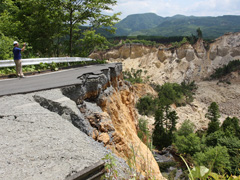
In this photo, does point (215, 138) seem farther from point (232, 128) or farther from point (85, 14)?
point (85, 14)

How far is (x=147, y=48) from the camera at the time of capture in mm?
62062

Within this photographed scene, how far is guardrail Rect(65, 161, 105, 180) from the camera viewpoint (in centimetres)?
186

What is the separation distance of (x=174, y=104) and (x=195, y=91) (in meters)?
11.6

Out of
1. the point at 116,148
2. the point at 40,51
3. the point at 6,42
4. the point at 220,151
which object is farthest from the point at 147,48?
the point at 116,148

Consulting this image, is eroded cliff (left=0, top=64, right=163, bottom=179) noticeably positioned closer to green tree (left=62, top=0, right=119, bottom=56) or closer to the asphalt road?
the asphalt road

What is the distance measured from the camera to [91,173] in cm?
199

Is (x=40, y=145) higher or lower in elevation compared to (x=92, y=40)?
lower

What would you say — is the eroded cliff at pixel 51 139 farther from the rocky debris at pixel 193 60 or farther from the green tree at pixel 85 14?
the rocky debris at pixel 193 60

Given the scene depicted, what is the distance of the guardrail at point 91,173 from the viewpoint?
186 centimetres

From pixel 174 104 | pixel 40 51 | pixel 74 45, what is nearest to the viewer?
pixel 40 51

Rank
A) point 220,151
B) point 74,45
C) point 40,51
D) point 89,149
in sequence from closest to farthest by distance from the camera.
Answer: point 89,149 → point 40,51 → point 74,45 → point 220,151

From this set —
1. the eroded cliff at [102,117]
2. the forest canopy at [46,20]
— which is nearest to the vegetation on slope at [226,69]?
the forest canopy at [46,20]

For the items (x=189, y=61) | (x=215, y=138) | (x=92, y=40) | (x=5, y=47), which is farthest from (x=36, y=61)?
(x=189, y=61)

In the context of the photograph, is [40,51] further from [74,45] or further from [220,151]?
[220,151]
